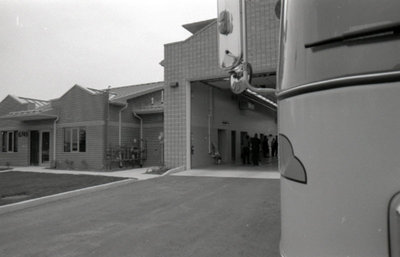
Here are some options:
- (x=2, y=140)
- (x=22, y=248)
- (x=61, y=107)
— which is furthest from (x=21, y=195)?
(x=2, y=140)

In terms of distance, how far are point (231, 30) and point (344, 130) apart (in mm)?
934

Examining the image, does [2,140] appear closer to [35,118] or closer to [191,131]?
[35,118]

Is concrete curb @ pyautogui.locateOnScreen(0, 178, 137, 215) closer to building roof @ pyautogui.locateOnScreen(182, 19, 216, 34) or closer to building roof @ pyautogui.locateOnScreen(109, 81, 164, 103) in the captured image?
building roof @ pyautogui.locateOnScreen(109, 81, 164, 103)

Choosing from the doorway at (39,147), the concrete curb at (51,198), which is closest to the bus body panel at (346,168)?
the concrete curb at (51,198)

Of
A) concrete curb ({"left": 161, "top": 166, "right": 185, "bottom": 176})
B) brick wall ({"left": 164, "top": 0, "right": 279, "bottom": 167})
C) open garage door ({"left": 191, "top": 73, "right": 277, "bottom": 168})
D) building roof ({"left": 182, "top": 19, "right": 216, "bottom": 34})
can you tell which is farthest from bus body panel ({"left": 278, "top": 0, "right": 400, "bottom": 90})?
building roof ({"left": 182, "top": 19, "right": 216, "bottom": 34})

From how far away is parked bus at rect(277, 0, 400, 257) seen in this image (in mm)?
1244

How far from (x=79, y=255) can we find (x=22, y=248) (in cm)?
107

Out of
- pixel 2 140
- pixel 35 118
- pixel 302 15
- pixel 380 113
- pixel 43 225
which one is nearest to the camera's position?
pixel 380 113

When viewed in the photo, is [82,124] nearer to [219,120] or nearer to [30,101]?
[30,101]

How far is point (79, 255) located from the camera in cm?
436

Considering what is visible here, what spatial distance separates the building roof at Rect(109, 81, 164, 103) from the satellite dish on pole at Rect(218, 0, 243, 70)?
51.9 ft

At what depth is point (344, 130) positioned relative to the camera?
1343mm

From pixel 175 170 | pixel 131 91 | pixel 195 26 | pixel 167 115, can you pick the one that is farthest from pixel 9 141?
pixel 195 26

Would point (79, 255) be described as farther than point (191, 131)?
No
